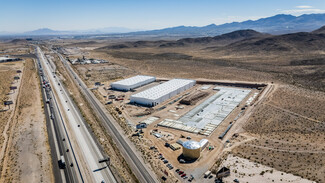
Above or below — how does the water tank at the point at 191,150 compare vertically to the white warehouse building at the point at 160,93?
below

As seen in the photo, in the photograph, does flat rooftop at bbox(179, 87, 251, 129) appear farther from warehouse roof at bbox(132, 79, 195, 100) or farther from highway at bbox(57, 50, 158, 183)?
highway at bbox(57, 50, 158, 183)

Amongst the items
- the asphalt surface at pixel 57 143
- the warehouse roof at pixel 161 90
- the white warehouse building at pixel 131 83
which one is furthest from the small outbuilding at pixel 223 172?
the white warehouse building at pixel 131 83

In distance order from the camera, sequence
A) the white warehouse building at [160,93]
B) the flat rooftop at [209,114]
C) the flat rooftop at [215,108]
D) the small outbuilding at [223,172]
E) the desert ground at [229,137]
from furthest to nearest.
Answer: the white warehouse building at [160,93] → the flat rooftop at [215,108] → the flat rooftop at [209,114] → the desert ground at [229,137] → the small outbuilding at [223,172]

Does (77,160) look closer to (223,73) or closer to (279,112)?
(279,112)

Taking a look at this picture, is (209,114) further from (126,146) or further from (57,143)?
(57,143)

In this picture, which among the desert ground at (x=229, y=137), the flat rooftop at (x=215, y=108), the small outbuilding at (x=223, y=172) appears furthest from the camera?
the flat rooftop at (x=215, y=108)

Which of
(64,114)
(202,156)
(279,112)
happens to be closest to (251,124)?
(279,112)

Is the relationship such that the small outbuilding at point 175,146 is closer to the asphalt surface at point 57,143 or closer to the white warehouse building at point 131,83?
the asphalt surface at point 57,143

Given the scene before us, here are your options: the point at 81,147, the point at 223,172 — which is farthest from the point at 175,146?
the point at 81,147

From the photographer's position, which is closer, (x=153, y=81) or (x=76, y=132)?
(x=76, y=132)
